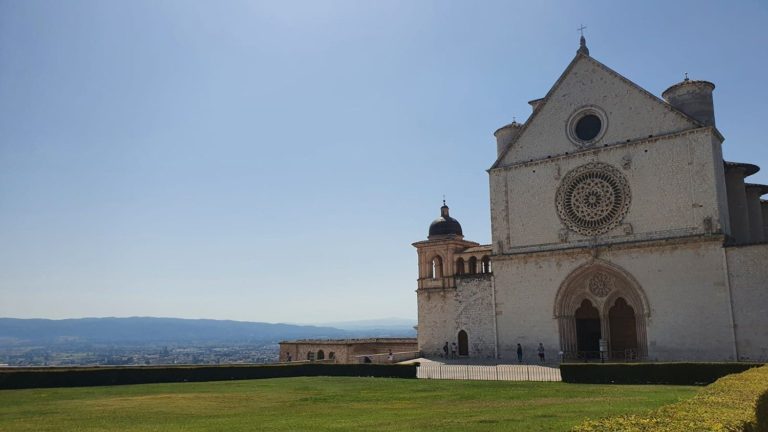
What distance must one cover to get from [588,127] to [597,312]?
10.4m

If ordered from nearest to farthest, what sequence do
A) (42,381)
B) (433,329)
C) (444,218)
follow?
(42,381) → (433,329) → (444,218)

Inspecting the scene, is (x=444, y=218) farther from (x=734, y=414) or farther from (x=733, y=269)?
(x=734, y=414)

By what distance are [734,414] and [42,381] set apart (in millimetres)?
30195

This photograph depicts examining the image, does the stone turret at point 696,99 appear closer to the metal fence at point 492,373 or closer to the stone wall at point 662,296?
the stone wall at point 662,296

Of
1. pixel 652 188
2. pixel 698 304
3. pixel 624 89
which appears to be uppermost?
pixel 624 89

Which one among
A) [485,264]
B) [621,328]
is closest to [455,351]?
[485,264]

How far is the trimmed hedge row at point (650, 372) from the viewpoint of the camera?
926 inches

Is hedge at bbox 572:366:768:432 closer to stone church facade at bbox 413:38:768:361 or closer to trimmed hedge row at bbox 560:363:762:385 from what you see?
trimmed hedge row at bbox 560:363:762:385

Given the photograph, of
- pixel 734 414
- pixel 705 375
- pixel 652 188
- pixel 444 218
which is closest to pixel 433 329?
pixel 444 218

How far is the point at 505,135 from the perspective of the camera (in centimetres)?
4150

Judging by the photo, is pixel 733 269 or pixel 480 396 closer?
pixel 480 396

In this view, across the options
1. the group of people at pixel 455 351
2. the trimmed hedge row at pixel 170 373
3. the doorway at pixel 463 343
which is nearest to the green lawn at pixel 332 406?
the trimmed hedge row at pixel 170 373

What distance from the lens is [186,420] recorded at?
1677 cm

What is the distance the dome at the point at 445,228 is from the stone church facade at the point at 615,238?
11.3ft
